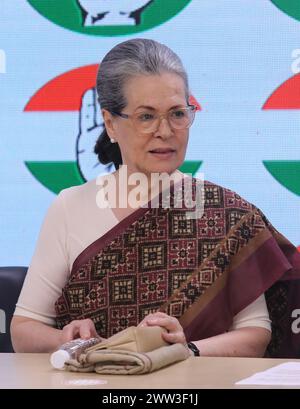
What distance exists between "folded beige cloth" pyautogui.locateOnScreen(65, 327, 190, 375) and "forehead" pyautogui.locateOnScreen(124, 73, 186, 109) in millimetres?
700

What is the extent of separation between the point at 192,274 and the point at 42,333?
0.41m

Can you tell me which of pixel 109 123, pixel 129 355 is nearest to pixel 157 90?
pixel 109 123

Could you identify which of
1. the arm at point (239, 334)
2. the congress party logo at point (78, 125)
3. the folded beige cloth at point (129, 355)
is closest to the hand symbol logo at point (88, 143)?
the congress party logo at point (78, 125)

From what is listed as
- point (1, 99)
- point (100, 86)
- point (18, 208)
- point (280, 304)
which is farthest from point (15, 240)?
point (280, 304)

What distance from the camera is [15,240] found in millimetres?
3000

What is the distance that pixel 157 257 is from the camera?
101 inches

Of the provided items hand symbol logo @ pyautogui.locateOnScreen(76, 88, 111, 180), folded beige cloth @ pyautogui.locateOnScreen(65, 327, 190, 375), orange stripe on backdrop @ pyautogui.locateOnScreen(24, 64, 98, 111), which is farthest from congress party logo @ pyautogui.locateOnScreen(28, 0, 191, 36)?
folded beige cloth @ pyautogui.locateOnScreen(65, 327, 190, 375)

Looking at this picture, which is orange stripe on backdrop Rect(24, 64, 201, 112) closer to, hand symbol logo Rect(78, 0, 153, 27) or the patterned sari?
hand symbol logo Rect(78, 0, 153, 27)

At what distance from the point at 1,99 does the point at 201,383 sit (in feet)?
4.95

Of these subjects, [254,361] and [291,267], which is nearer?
[254,361]

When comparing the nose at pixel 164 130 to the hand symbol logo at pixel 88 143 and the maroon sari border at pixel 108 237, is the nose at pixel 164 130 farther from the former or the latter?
the hand symbol logo at pixel 88 143

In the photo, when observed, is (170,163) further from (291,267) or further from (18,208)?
(18,208)
